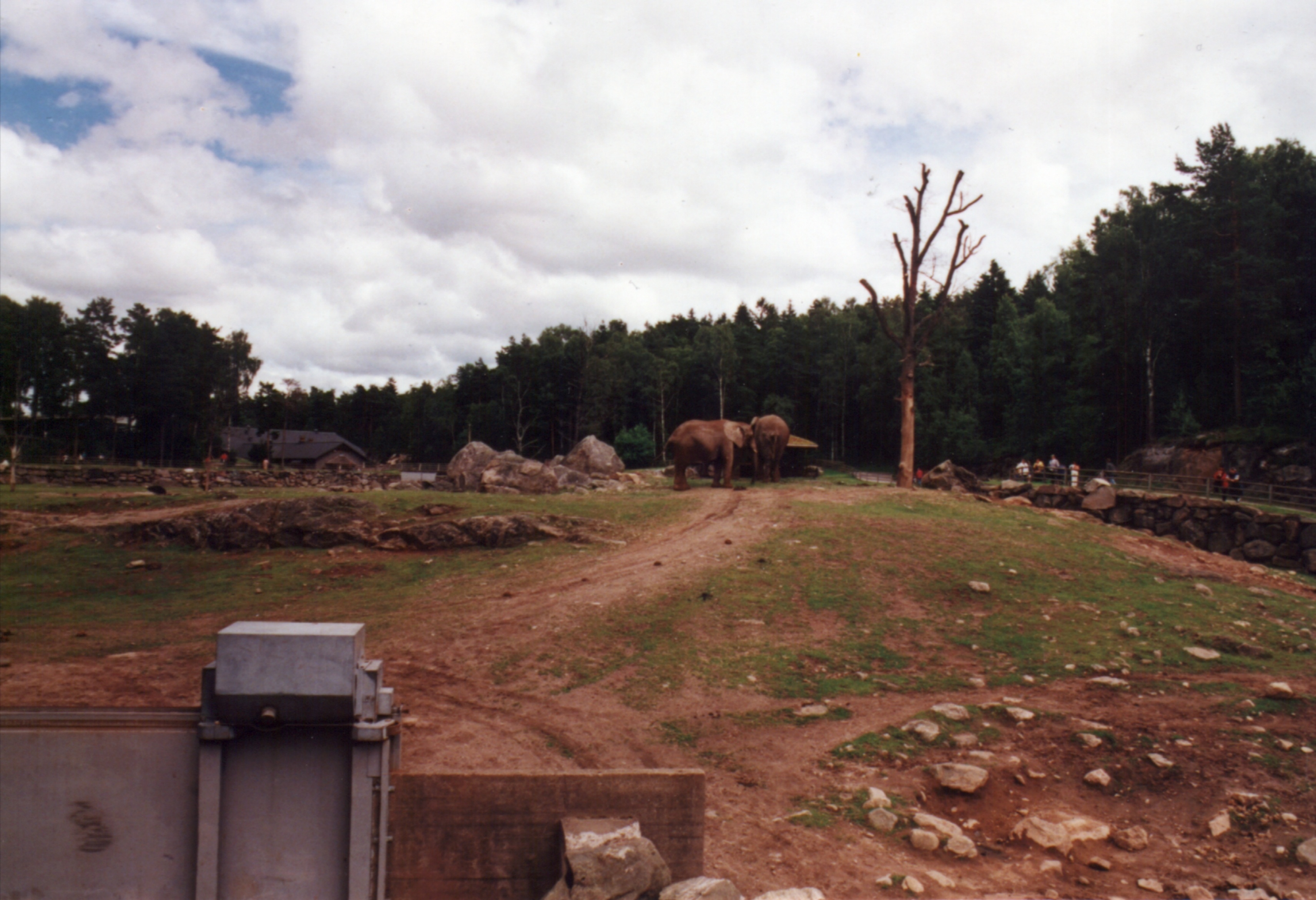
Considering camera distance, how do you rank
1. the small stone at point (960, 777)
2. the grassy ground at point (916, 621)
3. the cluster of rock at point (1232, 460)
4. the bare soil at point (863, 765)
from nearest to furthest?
1. the bare soil at point (863, 765)
2. the small stone at point (960, 777)
3. the grassy ground at point (916, 621)
4. the cluster of rock at point (1232, 460)

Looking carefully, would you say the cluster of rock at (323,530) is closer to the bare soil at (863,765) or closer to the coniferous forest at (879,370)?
the bare soil at (863,765)

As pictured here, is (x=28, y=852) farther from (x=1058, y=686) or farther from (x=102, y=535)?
(x=102, y=535)

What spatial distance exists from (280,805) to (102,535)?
13.3 meters

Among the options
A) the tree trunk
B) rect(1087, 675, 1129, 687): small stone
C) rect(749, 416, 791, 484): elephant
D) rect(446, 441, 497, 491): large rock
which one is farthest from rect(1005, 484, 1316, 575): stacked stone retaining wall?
rect(446, 441, 497, 491): large rock

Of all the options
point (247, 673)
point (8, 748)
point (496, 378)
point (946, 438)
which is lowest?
point (8, 748)

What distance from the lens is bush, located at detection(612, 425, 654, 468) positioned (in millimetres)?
46344

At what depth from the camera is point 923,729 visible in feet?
24.0

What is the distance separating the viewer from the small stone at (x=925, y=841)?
221 inches

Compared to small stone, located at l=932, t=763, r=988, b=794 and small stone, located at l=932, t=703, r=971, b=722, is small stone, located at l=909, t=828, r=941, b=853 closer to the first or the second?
small stone, located at l=932, t=763, r=988, b=794

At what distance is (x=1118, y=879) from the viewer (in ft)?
17.8

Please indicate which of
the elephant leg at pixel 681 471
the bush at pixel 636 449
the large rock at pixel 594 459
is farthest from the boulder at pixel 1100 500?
the bush at pixel 636 449

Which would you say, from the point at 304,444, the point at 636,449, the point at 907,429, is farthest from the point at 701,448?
the point at 304,444

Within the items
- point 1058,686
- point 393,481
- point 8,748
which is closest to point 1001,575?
point 1058,686

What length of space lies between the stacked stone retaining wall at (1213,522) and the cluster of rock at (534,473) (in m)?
13.2
